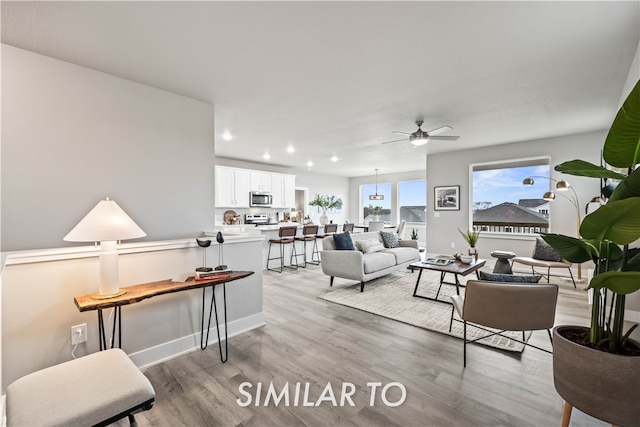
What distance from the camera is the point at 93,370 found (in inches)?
57.9

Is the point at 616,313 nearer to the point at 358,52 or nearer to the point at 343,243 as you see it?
the point at 358,52

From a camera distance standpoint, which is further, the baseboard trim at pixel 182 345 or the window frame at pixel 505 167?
the window frame at pixel 505 167

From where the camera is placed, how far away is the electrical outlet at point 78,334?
2.15m

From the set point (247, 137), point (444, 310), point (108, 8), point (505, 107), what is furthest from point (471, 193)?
point (108, 8)

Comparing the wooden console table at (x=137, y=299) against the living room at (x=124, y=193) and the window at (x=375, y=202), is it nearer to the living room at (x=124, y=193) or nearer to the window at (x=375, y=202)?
the living room at (x=124, y=193)

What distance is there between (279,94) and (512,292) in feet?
10.0

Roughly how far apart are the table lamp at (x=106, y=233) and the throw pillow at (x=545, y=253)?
235 inches

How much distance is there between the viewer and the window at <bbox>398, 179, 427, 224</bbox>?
1000cm

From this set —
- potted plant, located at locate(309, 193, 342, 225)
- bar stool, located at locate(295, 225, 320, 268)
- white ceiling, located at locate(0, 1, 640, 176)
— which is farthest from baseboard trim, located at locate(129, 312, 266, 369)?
potted plant, located at locate(309, 193, 342, 225)

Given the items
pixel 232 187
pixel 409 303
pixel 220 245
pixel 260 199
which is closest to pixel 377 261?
pixel 409 303

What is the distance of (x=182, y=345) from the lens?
2.71m

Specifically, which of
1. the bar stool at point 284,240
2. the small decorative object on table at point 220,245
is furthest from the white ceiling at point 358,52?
the bar stool at point 284,240

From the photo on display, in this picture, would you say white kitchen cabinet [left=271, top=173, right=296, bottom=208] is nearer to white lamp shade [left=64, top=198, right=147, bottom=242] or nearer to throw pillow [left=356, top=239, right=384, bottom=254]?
throw pillow [left=356, top=239, right=384, bottom=254]

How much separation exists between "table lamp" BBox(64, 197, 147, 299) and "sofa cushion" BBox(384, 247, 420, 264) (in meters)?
4.43
